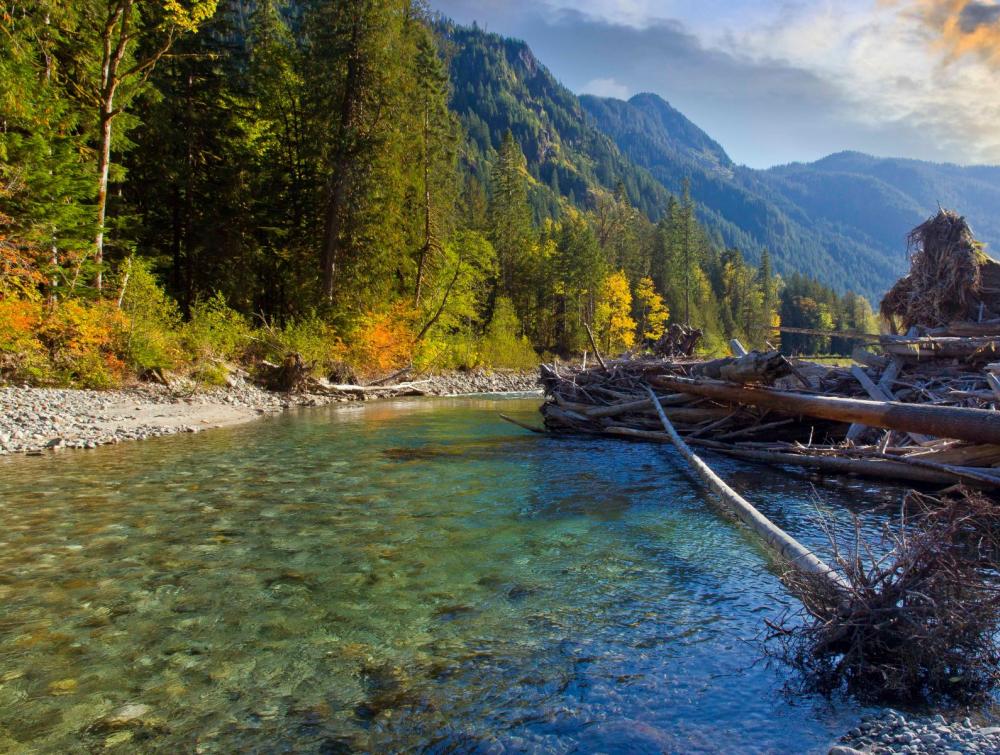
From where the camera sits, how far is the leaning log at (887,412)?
5094 mm

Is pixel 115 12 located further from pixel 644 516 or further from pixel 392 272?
pixel 644 516

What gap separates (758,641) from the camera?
375cm

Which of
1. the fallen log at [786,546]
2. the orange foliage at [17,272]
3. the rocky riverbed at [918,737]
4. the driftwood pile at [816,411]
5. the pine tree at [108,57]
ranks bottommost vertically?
the rocky riverbed at [918,737]

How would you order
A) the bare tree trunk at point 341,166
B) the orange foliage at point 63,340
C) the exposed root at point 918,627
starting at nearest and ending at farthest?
the exposed root at point 918,627, the orange foliage at point 63,340, the bare tree trunk at point 341,166

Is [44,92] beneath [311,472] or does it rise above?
above

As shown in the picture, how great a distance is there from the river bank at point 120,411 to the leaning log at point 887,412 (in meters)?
11.8

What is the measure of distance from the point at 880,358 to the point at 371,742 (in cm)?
1142

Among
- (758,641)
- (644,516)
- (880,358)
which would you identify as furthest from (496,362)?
(758,641)

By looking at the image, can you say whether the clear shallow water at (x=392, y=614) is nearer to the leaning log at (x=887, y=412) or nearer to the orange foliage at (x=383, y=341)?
the leaning log at (x=887, y=412)

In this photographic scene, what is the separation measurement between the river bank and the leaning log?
11.8 metres

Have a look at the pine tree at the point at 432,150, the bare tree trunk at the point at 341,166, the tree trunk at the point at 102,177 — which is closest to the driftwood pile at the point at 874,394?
the tree trunk at the point at 102,177

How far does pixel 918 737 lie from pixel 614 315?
60697mm

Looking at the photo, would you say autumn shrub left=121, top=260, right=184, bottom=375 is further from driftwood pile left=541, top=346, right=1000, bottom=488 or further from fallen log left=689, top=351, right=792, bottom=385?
fallen log left=689, top=351, right=792, bottom=385

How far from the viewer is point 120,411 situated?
43.9 ft
